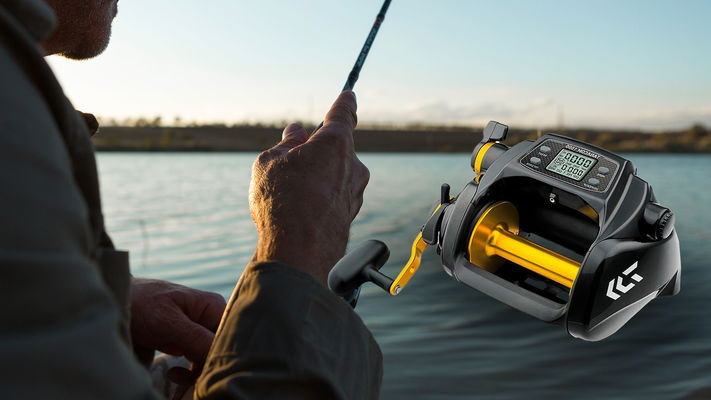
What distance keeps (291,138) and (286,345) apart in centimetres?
46

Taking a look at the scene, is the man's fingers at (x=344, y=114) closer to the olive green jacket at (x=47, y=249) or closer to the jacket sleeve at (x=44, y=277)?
the olive green jacket at (x=47, y=249)

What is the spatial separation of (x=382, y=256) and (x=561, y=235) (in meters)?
0.42

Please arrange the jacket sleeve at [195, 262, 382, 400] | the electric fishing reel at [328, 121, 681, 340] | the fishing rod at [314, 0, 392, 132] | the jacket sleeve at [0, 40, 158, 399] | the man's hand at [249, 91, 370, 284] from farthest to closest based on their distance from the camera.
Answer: the fishing rod at [314, 0, 392, 132], the electric fishing reel at [328, 121, 681, 340], the man's hand at [249, 91, 370, 284], the jacket sleeve at [195, 262, 382, 400], the jacket sleeve at [0, 40, 158, 399]

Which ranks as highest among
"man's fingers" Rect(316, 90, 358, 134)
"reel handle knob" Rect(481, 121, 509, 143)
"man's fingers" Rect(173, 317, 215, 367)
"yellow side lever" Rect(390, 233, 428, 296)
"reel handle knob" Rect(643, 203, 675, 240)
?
"man's fingers" Rect(316, 90, 358, 134)

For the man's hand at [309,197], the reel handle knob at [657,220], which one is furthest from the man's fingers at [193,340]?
the reel handle knob at [657,220]

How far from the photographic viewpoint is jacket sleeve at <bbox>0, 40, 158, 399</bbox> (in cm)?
50

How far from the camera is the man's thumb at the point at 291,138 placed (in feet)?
3.82

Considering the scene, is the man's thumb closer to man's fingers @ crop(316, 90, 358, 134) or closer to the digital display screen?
man's fingers @ crop(316, 90, 358, 134)

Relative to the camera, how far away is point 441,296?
6219mm

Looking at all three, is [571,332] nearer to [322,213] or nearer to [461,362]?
[322,213]

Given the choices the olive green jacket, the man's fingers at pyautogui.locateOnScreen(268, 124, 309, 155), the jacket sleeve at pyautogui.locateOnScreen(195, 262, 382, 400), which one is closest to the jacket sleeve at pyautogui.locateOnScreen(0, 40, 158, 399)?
the olive green jacket

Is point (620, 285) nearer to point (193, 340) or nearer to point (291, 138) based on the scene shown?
→ point (291, 138)

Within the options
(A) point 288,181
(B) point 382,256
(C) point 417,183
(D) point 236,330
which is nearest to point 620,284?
(B) point 382,256

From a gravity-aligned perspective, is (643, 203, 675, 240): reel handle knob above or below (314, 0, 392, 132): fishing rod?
below
